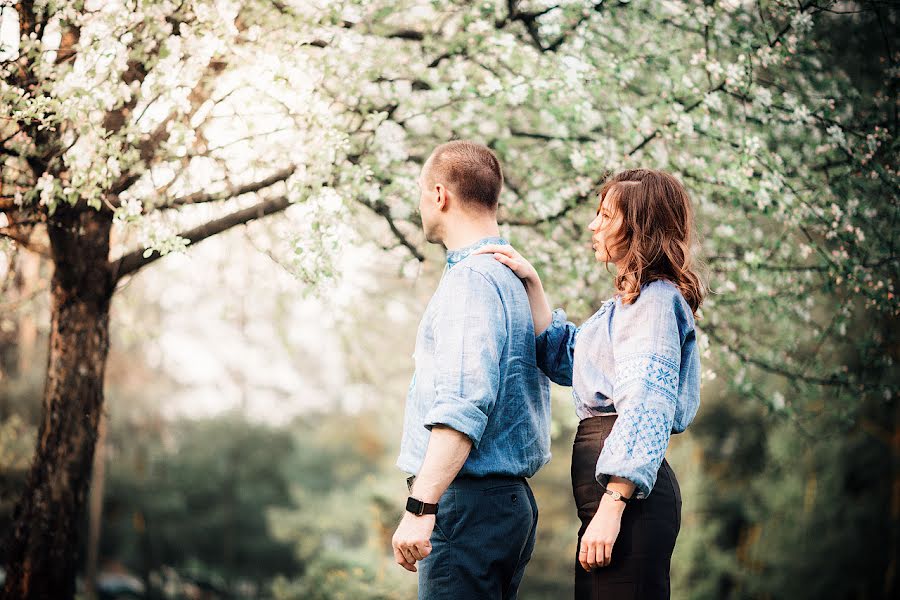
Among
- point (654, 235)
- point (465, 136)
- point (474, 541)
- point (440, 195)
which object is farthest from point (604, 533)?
point (465, 136)

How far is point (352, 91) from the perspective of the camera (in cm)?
436

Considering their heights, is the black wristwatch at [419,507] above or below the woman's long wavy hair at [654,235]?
below

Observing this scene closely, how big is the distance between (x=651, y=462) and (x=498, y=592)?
0.71 m

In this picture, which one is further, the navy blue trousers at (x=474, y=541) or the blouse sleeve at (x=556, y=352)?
the blouse sleeve at (x=556, y=352)

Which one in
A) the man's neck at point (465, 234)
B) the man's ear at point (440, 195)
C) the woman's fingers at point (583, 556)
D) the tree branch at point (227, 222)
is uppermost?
the tree branch at point (227, 222)

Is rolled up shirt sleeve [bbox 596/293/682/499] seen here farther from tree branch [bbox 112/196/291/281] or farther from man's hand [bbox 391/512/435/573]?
tree branch [bbox 112/196/291/281]

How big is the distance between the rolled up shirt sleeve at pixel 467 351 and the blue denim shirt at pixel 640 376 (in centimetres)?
31

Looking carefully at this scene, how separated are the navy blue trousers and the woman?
0.74ft

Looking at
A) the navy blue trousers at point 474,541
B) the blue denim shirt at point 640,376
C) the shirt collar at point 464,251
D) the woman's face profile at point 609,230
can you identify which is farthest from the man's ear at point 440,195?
the navy blue trousers at point 474,541

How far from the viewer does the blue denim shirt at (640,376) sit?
229cm

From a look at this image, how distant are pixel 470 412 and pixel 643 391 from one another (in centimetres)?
52

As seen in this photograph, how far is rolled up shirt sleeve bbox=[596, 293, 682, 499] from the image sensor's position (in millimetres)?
2277

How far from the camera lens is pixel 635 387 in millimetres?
2332

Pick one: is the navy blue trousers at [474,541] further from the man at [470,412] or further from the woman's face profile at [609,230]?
the woman's face profile at [609,230]
